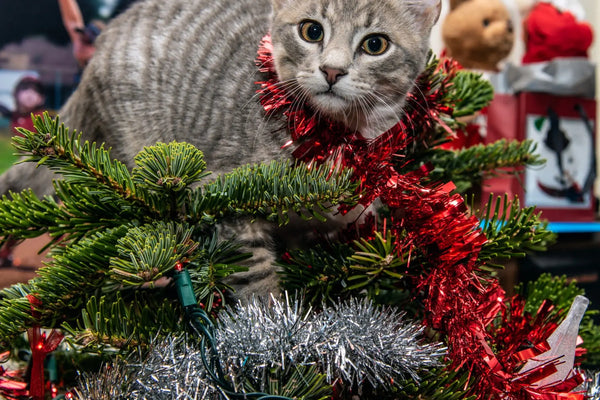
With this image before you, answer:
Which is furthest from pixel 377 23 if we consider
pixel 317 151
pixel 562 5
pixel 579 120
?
pixel 562 5

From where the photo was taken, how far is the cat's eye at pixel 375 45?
2.19 feet

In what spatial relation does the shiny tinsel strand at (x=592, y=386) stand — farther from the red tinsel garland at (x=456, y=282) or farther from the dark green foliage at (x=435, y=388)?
the dark green foliage at (x=435, y=388)

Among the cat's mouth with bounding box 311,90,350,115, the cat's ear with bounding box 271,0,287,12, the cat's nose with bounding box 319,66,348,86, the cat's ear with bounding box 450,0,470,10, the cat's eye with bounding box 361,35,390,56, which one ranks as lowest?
the cat's mouth with bounding box 311,90,350,115

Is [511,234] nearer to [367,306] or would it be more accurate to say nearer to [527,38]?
[367,306]

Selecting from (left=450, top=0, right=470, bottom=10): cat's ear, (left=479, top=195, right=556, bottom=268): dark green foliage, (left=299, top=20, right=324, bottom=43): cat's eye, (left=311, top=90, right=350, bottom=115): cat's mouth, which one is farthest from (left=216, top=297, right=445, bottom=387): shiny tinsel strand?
(left=450, top=0, right=470, bottom=10): cat's ear

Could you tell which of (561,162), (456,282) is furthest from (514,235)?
(561,162)

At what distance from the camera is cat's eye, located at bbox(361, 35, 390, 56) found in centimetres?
67

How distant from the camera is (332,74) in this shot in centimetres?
62

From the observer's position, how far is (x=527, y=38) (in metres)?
1.43

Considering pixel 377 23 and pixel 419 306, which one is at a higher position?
pixel 377 23

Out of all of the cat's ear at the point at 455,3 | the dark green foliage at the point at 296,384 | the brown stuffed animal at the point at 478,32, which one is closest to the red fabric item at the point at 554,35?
the brown stuffed animal at the point at 478,32

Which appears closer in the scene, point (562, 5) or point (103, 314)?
point (103, 314)

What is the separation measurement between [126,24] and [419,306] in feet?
2.47

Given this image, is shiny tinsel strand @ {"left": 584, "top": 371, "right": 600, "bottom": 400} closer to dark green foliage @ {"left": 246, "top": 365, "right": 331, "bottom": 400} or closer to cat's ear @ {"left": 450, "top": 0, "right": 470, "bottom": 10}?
dark green foliage @ {"left": 246, "top": 365, "right": 331, "bottom": 400}
